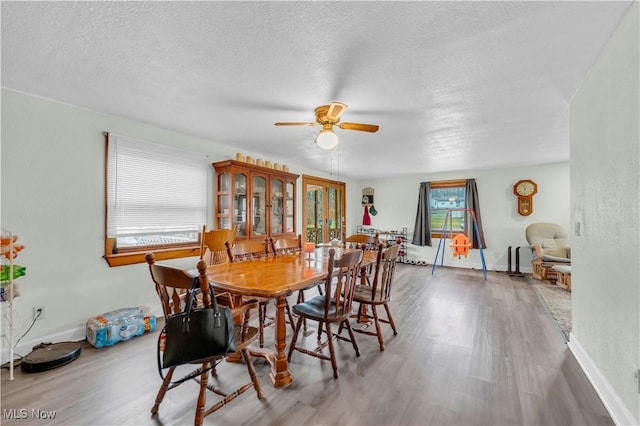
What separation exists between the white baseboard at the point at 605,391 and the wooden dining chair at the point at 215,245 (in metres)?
3.43

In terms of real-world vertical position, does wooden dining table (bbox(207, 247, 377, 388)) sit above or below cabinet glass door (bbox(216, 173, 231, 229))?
below

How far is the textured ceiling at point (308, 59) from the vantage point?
1419 millimetres

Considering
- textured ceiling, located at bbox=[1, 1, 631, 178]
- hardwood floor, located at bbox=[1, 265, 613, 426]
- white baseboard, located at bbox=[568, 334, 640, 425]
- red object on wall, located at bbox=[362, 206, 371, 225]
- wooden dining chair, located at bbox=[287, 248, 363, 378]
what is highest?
textured ceiling, located at bbox=[1, 1, 631, 178]

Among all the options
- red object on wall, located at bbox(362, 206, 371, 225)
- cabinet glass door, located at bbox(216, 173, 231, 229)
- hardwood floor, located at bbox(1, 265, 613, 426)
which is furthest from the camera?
red object on wall, located at bbox(362, 206, 371, 225)

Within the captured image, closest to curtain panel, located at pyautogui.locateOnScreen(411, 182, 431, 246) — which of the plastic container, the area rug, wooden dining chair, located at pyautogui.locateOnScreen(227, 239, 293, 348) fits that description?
the area rug

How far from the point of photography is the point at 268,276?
79.1 inches

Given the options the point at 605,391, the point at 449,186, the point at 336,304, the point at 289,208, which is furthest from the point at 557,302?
the point at 289,208

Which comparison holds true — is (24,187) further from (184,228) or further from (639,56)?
(639,56)

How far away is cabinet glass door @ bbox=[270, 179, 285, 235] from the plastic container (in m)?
2.13

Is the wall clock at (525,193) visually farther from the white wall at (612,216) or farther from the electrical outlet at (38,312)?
the electrical outlet at (38,312)

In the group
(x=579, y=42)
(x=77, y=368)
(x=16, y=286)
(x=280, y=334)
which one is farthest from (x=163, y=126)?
(x=579, y=42)

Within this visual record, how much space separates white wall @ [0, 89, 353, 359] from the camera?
2.31 meters

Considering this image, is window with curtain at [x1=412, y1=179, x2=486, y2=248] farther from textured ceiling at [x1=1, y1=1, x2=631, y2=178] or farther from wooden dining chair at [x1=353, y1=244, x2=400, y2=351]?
wooden dining chair at [x1=353, y1=244, x2=400, y2=351]

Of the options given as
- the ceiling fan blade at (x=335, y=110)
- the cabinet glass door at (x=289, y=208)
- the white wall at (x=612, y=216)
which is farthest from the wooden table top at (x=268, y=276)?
the cabinet glass door at (x=289, y=208)
